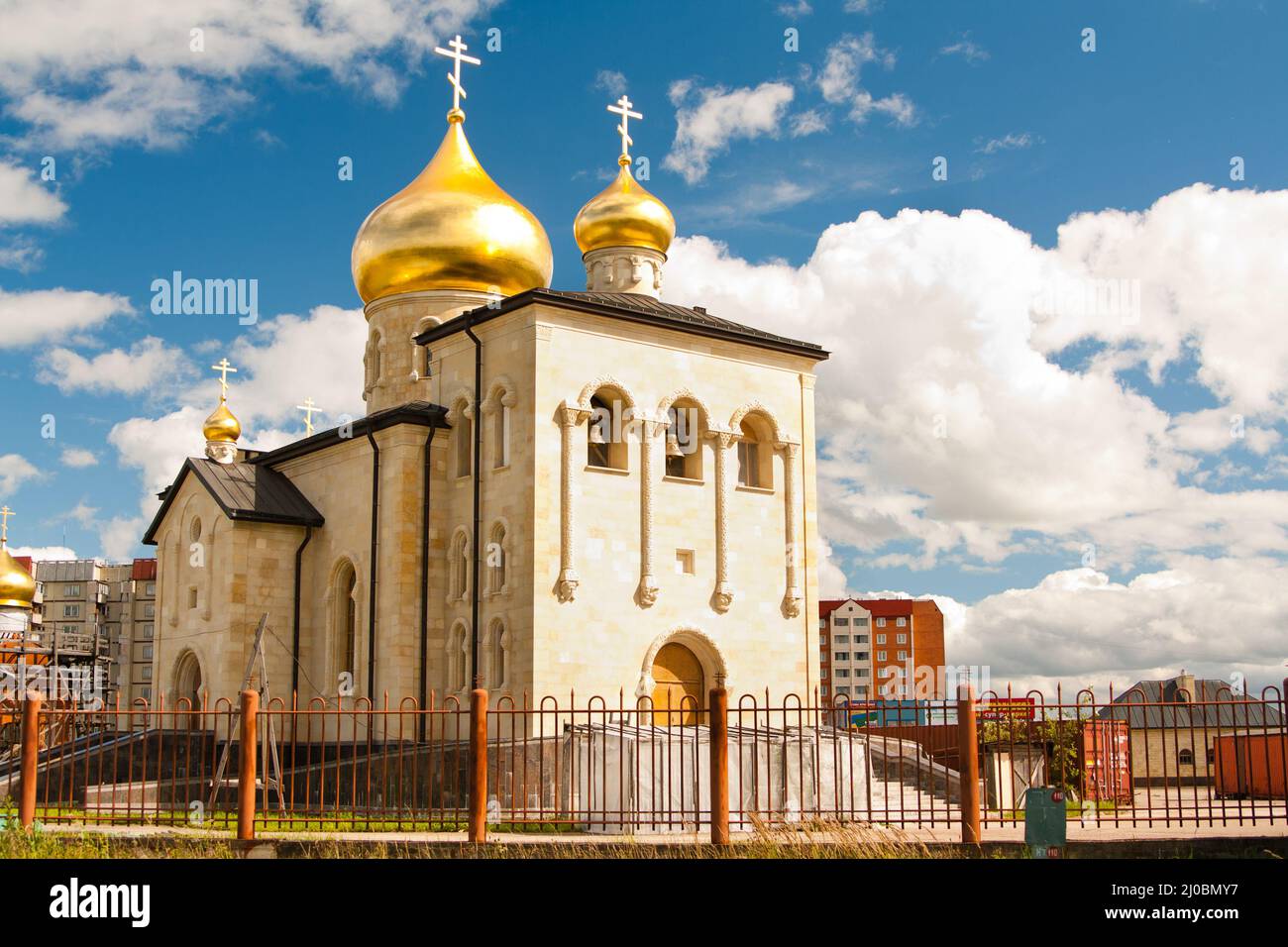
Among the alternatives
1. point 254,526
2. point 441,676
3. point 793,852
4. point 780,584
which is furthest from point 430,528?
point 793,852

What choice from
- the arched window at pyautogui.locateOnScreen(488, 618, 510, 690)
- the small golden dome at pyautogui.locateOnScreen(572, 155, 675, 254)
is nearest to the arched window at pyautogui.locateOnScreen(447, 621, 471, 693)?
the arched window at pyautogui.locateOnScreen(488, 618, 510, 690)

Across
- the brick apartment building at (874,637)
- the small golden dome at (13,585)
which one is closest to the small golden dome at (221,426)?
the small golden dome at (13,585)

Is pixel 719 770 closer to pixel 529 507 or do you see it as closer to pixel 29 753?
pixel 29 753

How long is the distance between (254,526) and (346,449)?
88.6 inches

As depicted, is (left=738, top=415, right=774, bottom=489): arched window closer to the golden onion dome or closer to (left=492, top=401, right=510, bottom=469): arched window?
(left=492, top=401, right=510, bottom=469): arched window

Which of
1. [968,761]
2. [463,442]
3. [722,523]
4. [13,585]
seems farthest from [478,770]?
[13,585]

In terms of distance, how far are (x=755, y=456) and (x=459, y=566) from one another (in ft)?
17.2

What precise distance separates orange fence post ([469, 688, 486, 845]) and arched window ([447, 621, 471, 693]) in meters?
8.77

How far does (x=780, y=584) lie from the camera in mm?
22156

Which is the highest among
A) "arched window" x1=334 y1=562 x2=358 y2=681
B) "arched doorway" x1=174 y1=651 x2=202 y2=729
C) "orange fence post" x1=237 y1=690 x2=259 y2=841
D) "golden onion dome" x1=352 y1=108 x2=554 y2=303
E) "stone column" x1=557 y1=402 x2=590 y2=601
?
"golden onion dome" x1=352 y1=108 x2=554 y2=303

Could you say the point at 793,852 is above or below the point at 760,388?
below

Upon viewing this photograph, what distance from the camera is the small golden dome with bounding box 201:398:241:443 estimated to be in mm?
32312

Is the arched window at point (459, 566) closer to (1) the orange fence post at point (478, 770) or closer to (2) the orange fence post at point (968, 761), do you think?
(1) the orange fence post at point (478, 770)

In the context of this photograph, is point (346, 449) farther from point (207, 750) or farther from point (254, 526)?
point (207, 750)
